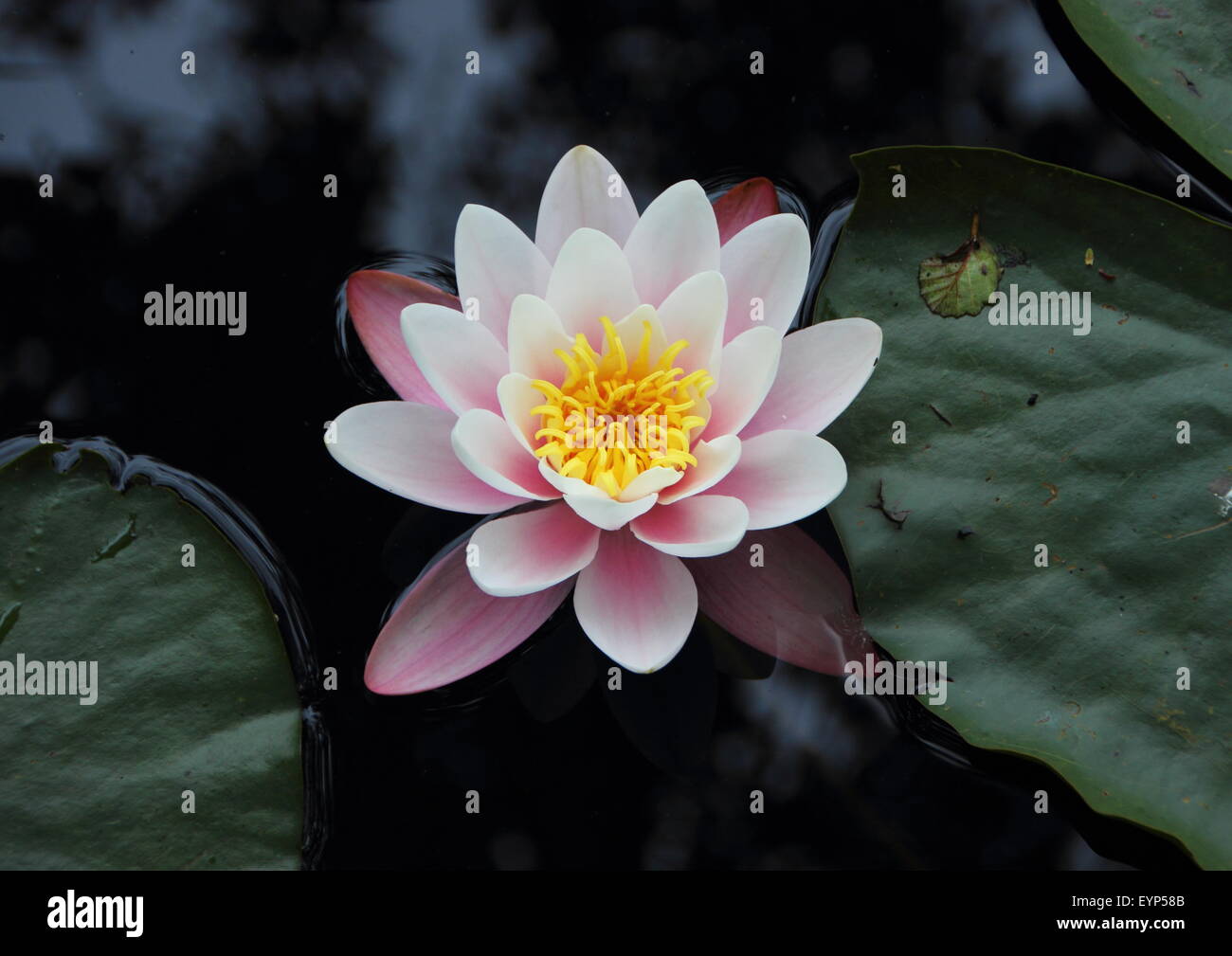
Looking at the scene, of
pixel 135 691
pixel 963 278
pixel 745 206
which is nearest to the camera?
pixel 135 691

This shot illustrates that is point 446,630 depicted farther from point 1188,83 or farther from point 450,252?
point 1188,83

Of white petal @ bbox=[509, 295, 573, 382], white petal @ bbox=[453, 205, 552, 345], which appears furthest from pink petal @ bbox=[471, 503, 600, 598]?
white petal @ bbox=[453, 205, 552, 345]

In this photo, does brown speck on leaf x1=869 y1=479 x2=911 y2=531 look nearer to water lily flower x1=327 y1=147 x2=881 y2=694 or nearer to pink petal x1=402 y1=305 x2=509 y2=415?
water lily flower x1=327 y1=147 x2=881 y2=694

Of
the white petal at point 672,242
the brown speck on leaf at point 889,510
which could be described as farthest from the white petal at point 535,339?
the brown speck on leaf at point 889,510

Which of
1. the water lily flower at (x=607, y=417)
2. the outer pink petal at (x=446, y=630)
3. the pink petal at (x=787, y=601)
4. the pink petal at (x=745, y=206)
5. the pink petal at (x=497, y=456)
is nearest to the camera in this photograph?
the pink petal at (x=497, y=456)

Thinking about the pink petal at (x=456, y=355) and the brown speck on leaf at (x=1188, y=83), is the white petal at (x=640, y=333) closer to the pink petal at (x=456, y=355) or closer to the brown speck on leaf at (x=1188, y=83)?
the pink petal at (x=456, y=355)

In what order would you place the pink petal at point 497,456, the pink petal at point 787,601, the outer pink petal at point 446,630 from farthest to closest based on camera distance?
the pink petal at point 787,601
the outer pink petal at point 446,630
the pink petal at point 497,456

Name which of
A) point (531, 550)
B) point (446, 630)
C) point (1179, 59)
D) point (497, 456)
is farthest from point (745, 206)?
point (446, 630)
